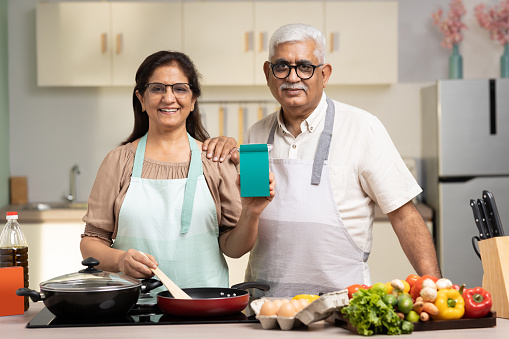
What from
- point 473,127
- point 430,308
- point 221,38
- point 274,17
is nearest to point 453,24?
point 473,127

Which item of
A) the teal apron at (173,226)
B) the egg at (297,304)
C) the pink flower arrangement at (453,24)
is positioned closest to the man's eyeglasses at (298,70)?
the teal apron at (173,226)

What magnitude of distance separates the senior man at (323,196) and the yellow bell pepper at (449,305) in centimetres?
49

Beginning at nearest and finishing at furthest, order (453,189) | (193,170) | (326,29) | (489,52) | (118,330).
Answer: (118,330) → (193,170) → (453,189) → (326,29) → (489,52)

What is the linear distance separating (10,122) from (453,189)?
294cm

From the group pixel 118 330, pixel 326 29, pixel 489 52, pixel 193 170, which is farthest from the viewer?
pixel 489 52

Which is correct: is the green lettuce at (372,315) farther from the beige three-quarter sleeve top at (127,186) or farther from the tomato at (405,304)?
the beige three-quarter sleeve top at (127,186)

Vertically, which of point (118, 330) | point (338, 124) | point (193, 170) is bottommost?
point (118, 330)

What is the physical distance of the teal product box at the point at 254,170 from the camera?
1.57m

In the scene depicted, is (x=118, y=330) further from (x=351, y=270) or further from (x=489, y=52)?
(x=489, y=52)

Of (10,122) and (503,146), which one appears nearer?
(503,146)

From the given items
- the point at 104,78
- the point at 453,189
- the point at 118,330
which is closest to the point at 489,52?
the point at 453,189

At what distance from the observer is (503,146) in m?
3.85

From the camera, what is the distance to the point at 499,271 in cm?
163

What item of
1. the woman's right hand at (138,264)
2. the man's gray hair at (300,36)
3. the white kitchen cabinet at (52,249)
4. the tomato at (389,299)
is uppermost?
the man's gray hair at (300,36)
